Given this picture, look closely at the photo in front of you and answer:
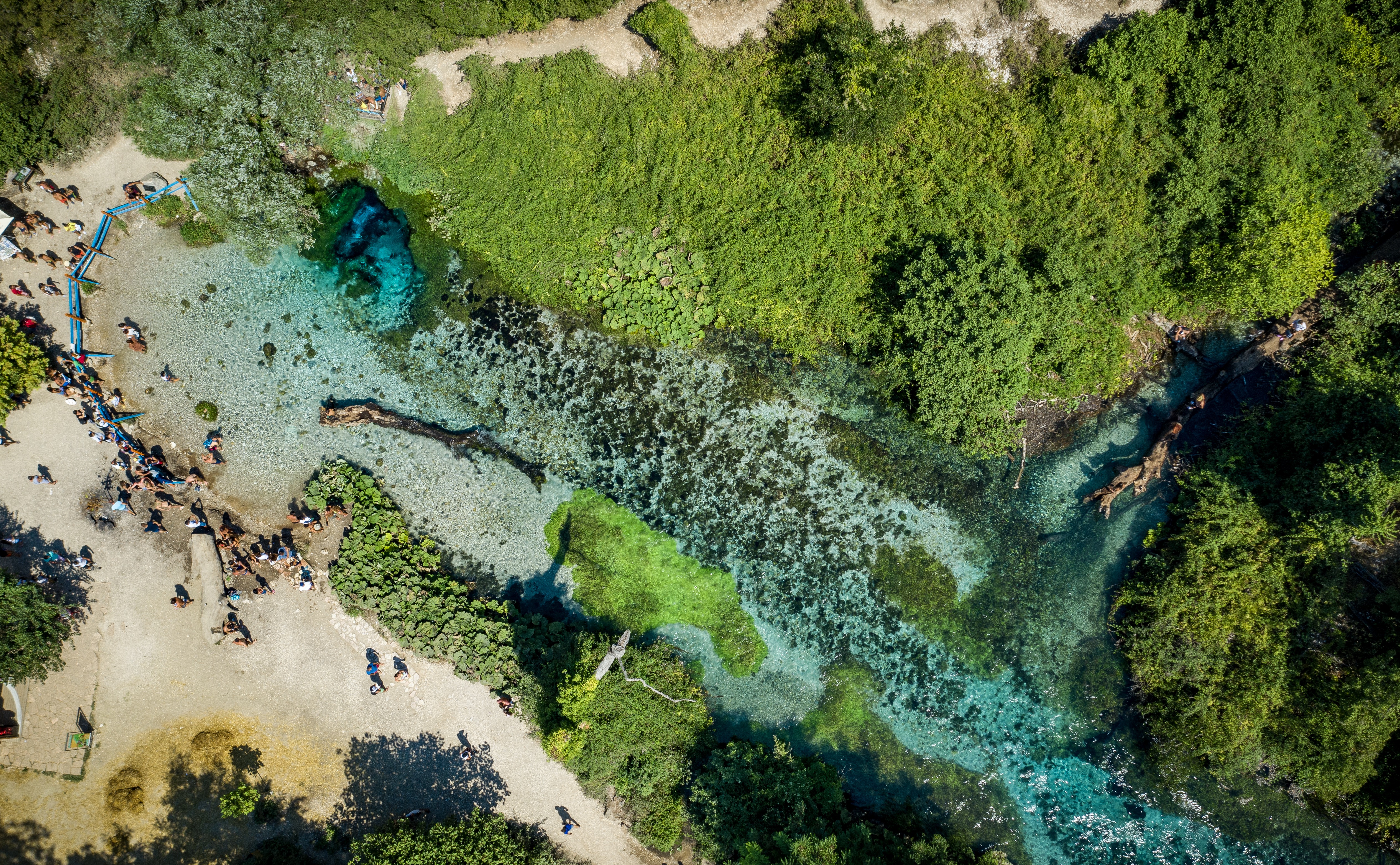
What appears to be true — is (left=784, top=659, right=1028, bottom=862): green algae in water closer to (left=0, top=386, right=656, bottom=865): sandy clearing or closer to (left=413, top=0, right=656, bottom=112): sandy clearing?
(left=0, top=386, right=656, bottom=865): sandy clearing

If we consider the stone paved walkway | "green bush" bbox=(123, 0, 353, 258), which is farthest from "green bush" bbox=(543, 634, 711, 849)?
"green bush" bbox=(123, 0, 353, 258)

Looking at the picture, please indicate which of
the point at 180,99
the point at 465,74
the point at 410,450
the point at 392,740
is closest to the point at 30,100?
the point at 180,99

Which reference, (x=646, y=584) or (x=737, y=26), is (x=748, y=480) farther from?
(x=737, y=26)

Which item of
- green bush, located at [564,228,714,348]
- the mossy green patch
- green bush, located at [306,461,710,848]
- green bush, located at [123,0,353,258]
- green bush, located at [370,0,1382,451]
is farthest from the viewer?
the mossy green patch

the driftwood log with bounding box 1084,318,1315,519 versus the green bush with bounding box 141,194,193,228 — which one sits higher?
the driftwood log with bounding box 1084,318,1315,519

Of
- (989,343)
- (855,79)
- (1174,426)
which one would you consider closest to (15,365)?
(855,79)
